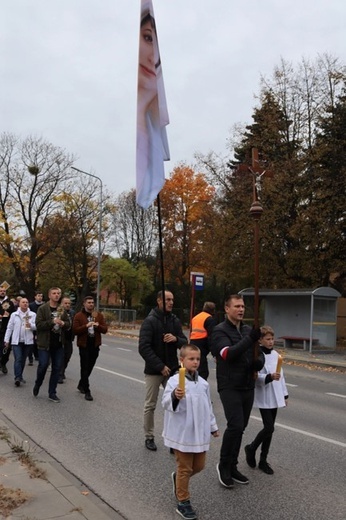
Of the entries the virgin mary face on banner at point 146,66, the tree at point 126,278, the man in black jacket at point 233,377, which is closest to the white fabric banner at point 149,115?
the virgin mary face on banner at point 146,66

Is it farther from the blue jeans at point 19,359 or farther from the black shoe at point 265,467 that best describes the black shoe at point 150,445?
the blue jeans at point 19,359

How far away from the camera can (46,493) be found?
4211 millimetres

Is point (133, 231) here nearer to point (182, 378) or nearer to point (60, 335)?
point (60, 335)

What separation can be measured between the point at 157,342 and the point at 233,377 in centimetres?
145

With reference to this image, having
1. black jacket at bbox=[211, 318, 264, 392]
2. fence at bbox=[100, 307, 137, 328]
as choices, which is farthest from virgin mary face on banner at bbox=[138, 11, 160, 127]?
fence at bbox=[100, 307, 137, 328]

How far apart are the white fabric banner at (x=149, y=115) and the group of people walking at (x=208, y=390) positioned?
4.14 ft

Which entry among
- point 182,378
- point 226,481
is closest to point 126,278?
point 226,481

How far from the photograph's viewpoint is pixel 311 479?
504cm

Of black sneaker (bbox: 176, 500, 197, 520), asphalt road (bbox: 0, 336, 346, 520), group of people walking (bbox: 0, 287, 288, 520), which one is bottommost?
asphalt road (bbox: 0, 336, 346, 520)

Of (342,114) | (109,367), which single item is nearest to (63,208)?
(342,114)

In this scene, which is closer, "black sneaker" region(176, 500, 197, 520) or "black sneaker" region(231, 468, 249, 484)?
"black sneaker" region(176, 500, 197, 520)

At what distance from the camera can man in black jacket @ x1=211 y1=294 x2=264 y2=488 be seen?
4.55 metres

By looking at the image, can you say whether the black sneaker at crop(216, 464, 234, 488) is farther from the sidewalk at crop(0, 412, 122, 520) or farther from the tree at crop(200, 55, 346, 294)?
the tree at crop(200, 55, 346, 294)

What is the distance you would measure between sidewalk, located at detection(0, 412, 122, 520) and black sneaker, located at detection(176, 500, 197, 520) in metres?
0.47
